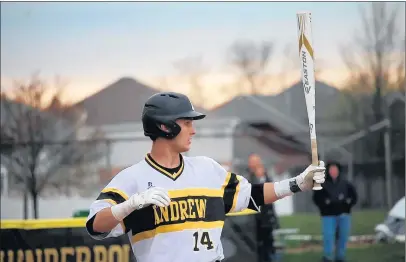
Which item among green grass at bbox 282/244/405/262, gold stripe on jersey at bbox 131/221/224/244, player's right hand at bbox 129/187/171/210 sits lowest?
green grass at bbox 282/244/405/262

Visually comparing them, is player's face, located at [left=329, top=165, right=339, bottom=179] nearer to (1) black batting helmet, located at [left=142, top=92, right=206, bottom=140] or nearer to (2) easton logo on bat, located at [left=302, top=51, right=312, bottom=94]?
(2) easton logo on bat, located at [left=302, top=51, right=312, bottom=94]

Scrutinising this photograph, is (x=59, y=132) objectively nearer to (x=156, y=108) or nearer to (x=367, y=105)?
(x=367, y=105)

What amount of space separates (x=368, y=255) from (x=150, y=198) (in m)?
7.00

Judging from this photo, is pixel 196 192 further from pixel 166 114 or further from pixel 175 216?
pixel 166 114

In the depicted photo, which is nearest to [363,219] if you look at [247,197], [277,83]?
[277,83]

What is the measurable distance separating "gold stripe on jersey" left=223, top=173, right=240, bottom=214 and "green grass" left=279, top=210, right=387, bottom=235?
6.96m

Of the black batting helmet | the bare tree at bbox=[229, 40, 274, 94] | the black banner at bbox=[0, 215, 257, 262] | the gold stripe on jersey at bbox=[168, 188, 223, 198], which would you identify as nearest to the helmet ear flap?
the black batting helmet

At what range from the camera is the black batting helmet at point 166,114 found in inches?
145

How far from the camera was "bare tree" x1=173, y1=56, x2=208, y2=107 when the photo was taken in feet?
36.9

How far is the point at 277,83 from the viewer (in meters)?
11.8

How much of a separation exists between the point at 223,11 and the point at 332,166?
10.0 feet

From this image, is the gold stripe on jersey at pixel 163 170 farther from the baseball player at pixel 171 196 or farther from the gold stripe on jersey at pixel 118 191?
the gold stripe on jersey at pixel 118 191

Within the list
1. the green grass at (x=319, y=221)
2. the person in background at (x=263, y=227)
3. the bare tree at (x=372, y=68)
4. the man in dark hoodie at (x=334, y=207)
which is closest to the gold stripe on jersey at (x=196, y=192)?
the person in background at (x=263, y=227)

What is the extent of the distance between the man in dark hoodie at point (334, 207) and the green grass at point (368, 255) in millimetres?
445
